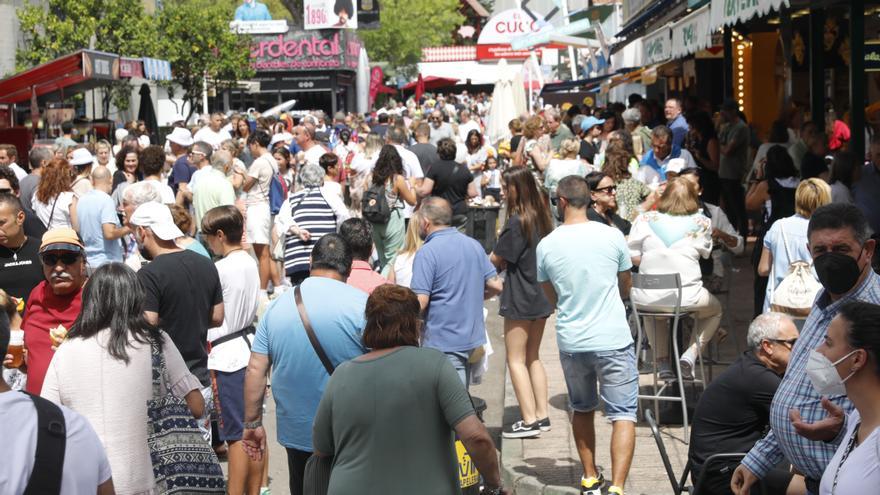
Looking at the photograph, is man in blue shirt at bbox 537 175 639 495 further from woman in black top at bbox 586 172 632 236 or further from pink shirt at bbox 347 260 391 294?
woman in black top at bbox 586 172 632 236

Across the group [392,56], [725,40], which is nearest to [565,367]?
[725,40]

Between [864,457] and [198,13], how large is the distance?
3817 cm

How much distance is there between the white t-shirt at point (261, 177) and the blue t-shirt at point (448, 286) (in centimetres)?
630

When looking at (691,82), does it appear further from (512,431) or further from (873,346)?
(873,346)

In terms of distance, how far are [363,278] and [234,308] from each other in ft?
2.54

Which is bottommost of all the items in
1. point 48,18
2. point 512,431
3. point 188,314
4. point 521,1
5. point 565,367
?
point 512,431

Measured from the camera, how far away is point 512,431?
8453 millimetres

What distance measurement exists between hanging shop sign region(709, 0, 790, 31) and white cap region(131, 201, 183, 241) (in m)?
4.02

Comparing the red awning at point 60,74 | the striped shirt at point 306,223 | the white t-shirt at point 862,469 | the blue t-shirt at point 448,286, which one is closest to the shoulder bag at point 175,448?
the blue t-shirt at point 448,286

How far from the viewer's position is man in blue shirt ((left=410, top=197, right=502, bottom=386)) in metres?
7.06

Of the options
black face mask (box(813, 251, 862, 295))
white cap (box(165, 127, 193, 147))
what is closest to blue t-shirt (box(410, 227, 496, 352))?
black face mask (box(813, 251, 862, 295))

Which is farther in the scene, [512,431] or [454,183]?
[454,183]

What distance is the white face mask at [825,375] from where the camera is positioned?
3.50 m

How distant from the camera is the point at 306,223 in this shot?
10555 mm
